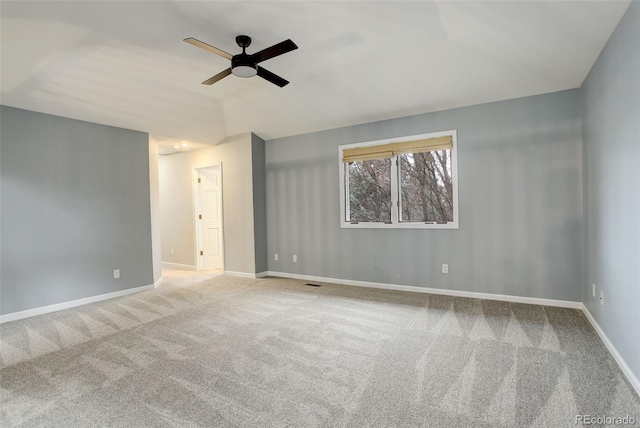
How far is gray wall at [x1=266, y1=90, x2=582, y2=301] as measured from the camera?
358 centimetres

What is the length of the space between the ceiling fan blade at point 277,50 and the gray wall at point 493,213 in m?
2.38

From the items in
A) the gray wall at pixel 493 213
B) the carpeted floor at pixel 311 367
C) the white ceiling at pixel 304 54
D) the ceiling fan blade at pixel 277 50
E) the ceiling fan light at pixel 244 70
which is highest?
the white ceiling at pixel 304 54

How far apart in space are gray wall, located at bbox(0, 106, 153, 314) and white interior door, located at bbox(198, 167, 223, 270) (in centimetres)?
143

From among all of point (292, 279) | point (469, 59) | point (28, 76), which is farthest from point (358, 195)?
point (28, 76)

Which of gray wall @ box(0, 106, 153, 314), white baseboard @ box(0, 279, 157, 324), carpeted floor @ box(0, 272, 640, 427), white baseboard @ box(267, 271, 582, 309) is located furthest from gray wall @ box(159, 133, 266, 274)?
carpeted floor @ box(0, 272, 640, 427)

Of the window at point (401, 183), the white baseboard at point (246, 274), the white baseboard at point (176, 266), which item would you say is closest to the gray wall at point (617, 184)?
the window at point (401, 183)

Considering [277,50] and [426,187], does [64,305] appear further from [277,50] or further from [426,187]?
[426,187]

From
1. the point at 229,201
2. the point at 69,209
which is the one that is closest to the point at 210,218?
the point at 229,201

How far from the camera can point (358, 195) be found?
197 inches

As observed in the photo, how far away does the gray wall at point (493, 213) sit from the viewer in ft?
11.7

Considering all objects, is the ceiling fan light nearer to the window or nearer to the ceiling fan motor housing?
the ceiling fan motor housing

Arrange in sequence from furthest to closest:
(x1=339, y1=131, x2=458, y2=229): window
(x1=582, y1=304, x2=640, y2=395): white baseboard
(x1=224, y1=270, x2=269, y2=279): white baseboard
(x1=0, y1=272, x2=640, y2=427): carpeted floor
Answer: (x1=224, y1=270, x2=269, y2=279): white baseboard, (x1=339, y1=131, x2=458, y2=229): window, (x1=582, y1=304, x2=640, y2=395): white baseboard, (x1=0, y1=272, x2=640, y2=427): carpeted floor

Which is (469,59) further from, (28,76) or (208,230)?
(208,230)

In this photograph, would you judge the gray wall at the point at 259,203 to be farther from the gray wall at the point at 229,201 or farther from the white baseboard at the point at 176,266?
the white baseboard at the point at 176,266
